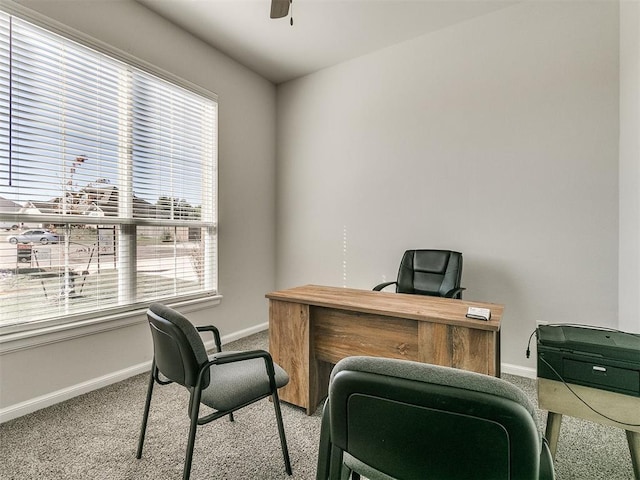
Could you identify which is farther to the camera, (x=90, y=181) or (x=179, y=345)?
(x=90, y=181)

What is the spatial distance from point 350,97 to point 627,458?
348 centimetres

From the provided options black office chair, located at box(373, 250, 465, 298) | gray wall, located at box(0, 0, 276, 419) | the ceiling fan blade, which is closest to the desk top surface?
black office chair, located at box(373, 250, 465, 298)

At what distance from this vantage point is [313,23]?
2842 mm

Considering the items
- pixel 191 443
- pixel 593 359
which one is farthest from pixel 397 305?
pixel 191 443

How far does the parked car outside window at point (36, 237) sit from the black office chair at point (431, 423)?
2.32m

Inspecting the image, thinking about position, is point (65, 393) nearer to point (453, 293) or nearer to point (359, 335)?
point (359, 335)

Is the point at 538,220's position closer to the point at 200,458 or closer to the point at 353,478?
the point at 353,478

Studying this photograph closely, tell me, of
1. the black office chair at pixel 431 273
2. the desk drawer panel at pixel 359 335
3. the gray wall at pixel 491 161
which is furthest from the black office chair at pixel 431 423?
the gray wall at pixel 491 161

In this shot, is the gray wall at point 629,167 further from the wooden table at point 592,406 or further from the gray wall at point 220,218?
the gray wall at point 220,218

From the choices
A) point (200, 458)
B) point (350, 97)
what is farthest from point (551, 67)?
point (200, 458)

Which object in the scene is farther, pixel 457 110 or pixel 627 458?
pixel 457 110

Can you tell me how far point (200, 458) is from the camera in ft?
5.39

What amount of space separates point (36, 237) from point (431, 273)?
9.46ft

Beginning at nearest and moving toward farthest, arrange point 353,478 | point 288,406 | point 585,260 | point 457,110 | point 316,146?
point 353,478
point 288,406
point 585,260
point 457,110
point 316,146
